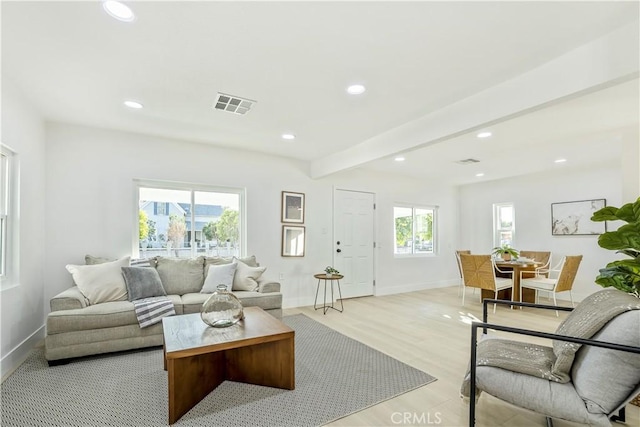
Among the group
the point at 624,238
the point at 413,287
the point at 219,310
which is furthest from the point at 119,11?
the point at 413,287

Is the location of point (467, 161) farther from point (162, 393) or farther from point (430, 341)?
point (162, 393)

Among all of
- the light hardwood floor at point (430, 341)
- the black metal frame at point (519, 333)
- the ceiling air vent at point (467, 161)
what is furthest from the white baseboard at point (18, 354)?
the ceiling air vent at point (467, 161)

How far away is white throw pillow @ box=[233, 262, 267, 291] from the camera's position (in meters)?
3.99

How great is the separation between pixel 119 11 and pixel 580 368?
3.17 m

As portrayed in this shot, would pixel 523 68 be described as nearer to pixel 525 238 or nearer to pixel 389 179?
pixel 389 179

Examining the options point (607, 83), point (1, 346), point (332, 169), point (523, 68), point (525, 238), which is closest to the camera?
point (607, 83)

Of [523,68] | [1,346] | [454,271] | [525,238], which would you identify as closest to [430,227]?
[454,271]

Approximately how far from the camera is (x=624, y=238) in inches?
80.8

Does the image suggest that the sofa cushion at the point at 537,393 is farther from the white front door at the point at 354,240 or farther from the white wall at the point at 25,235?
the white front door at the point at 354,240

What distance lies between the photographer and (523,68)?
238 centimetres

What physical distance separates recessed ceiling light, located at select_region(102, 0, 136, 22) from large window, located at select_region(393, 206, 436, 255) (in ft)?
18.1

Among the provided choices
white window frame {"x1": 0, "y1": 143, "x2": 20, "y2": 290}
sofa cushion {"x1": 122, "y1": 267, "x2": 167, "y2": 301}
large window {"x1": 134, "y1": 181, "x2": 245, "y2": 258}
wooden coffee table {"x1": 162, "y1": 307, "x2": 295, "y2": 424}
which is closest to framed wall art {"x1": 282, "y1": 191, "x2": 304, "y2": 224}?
large window {"x1": 134, "y1": 181, "x2": 245, "y2": 258}

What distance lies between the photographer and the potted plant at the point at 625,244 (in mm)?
2004

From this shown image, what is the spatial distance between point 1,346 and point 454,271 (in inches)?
298
